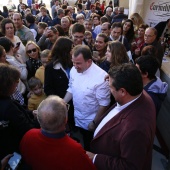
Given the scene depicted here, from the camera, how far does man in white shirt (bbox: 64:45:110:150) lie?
2430mm

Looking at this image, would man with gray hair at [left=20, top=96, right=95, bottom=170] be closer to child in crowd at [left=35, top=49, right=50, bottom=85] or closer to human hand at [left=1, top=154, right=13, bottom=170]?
human hand at [left=1, top=154, right=13, bottom=170]

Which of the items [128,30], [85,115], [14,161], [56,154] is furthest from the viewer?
[128,30]

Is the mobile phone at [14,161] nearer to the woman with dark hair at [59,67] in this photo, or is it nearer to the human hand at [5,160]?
the human hand at [5,160]

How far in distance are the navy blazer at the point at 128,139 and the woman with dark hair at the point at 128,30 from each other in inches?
152

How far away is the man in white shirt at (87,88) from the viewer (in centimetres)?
243

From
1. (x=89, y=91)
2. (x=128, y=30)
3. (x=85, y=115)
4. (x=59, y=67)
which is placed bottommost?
(x=85, y=115)

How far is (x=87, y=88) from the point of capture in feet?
8.00

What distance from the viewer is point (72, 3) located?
50.7 ft

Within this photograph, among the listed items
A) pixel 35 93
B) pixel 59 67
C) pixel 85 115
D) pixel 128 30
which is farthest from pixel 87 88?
pixel 128 30

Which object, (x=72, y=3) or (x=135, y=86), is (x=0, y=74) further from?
(x=72, y=3)

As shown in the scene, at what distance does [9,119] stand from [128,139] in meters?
0.92

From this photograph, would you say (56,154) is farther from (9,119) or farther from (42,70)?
(42,70)

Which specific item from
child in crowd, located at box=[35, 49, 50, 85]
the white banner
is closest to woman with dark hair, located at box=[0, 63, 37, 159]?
child in crowd, located at box=[35, 49, 50, 85]

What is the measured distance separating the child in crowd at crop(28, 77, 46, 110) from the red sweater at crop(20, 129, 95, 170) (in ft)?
Answer: 4.99
